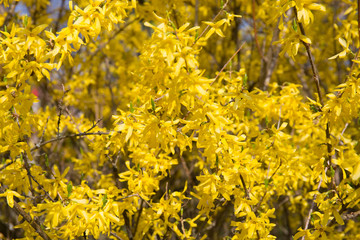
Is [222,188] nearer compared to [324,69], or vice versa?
[222,188]

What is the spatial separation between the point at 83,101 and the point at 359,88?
3813 millimetres

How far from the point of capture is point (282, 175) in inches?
101

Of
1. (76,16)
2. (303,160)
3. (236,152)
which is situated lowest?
(303,160)

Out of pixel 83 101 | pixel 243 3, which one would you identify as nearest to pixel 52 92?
pixel 83 101

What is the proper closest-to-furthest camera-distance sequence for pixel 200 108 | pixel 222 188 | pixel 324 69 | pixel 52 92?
pixel 200 108 → pixel 222 188 → pixel 52 92 → pixel 324 69

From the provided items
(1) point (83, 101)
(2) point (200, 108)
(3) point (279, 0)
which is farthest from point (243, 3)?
(2) point (200, 108)

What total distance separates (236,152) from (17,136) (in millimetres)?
1186

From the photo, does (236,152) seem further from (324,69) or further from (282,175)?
(324,69)

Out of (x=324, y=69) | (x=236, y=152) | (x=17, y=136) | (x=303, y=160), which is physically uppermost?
(x=17, y=136)

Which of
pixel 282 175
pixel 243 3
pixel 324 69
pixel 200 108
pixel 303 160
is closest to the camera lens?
pixel 200 108

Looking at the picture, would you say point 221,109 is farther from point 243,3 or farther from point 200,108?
point 243,3

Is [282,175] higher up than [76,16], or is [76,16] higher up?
[76,16]

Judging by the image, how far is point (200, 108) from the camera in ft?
5.57

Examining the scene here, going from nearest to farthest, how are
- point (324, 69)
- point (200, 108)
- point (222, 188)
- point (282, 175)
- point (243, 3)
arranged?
1. point (200, 108)
2. point (222, 188)
3. point (282, 175)
4. point (243, 3)
5. point (324, 69)
